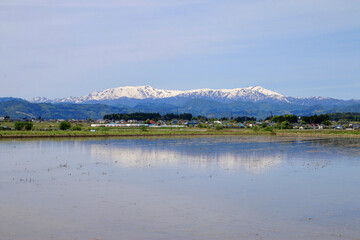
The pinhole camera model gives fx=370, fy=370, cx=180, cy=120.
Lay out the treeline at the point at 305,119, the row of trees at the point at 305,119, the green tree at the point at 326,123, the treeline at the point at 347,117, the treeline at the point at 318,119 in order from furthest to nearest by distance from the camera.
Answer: the treeline at the point at 347,117 < the treeline at the point at 318,119 < the treeline at the point at 305,119 < the row of trees at the point at 305,119 < the green tree at the point at 326,123

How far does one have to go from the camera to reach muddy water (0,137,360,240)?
1057cm

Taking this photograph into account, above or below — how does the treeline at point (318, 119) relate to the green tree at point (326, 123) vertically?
above

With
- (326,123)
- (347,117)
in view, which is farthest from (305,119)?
(347,117)

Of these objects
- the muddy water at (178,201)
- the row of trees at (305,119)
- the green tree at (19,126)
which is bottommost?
the muddy water at (178,201)

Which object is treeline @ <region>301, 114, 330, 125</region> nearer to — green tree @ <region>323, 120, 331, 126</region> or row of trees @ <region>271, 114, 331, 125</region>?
row of trees @ <region>271, 114, 331, 125</region>

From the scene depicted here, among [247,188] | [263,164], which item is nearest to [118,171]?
[247,188]

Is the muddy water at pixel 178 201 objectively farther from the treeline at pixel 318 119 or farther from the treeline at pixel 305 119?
the treeline at pixel 318 119

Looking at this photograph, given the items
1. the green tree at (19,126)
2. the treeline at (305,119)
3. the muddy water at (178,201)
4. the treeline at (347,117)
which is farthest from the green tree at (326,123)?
the muddy water at (178,201)

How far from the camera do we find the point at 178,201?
14.2 m

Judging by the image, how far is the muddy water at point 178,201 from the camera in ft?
34.7

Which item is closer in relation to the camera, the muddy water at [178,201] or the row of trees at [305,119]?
the muddy water at [178,201]

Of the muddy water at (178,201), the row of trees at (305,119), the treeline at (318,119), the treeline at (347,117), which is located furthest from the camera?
the treeline at (347,117)

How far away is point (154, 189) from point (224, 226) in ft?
19.9

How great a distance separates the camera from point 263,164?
25.2m
